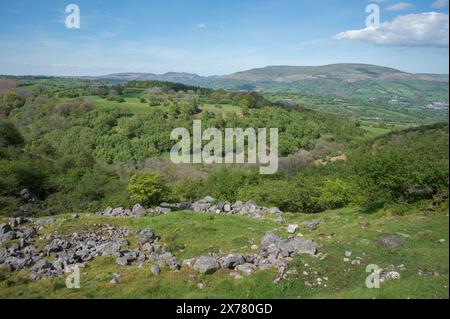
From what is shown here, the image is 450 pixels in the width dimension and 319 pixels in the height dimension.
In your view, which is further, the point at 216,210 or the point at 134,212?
the point at 216,210

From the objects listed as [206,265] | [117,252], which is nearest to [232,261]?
[206,265]

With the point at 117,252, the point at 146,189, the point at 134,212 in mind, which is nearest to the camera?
the point at 117,252

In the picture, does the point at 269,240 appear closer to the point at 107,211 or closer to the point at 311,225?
the point at 311,225

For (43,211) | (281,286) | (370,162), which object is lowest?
(43,211)

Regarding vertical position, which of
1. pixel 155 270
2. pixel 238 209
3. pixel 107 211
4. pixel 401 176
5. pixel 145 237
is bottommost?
pixel 107 211

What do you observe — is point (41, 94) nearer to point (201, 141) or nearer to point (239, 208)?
point (201, 141)

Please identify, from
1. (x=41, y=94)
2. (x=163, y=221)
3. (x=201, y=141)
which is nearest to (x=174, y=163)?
(x=201, y=141)
